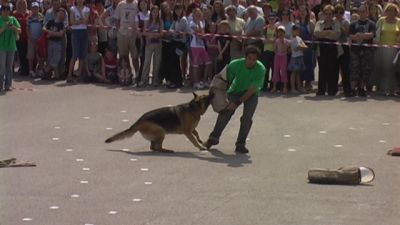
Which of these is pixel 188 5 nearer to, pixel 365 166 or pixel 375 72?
pixel 375 72

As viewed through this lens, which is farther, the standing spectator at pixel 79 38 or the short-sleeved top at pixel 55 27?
the short-sleeved top at pixel 55 27

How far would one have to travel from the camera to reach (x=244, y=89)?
46.2 ft

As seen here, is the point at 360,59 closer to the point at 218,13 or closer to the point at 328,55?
the point at 328,55

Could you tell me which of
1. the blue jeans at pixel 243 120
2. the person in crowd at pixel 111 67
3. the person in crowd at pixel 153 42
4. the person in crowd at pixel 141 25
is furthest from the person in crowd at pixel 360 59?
the blue jeans at pixel 243 120

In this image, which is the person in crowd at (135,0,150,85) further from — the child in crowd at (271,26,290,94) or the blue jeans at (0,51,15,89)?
the child in crowd at (271,26,290,94)

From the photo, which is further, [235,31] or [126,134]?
[235,31]

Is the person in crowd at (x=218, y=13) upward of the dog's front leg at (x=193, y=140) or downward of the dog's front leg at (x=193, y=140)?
upward

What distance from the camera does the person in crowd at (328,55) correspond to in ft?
64.1

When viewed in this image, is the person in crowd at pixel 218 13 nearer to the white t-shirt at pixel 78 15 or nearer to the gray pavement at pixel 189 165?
the gray pavement at pixel 189 165

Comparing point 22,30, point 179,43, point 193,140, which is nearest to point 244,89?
point 193,140

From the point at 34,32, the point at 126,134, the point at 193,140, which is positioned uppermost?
the point at 34,32

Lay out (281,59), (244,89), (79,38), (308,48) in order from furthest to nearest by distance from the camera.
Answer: (79,38)
(308,48)
(281,59)
(244,89)

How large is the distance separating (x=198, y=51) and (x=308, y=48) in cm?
222

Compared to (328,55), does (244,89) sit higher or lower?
higher
